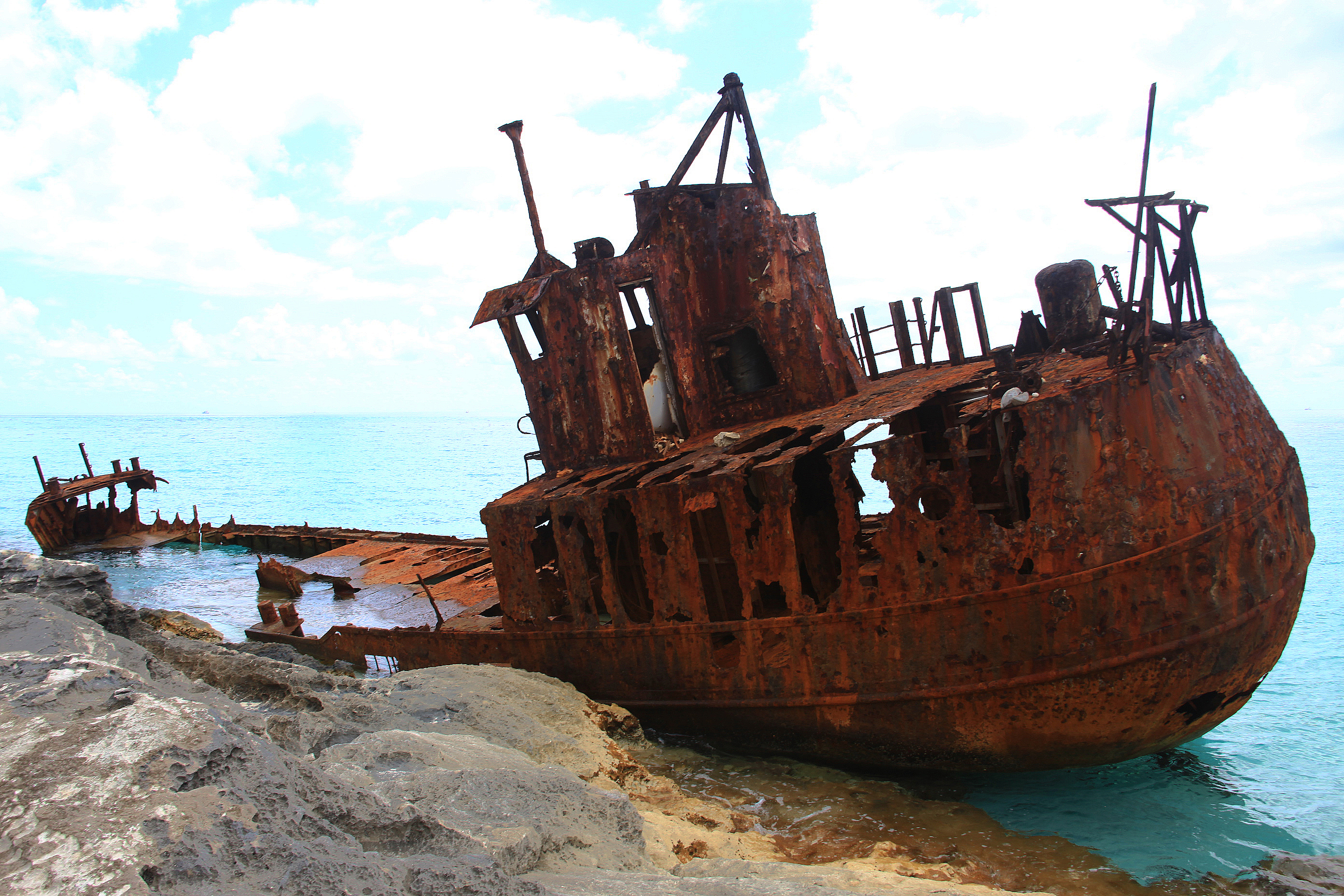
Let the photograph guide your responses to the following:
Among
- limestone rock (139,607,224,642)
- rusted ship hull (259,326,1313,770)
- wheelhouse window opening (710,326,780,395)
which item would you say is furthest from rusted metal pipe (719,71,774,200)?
limestone rock (139,607,224,642)

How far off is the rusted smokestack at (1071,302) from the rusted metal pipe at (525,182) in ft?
15.9

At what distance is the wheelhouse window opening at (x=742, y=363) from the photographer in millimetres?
7941

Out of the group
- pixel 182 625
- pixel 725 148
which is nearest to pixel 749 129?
pixel 725 148

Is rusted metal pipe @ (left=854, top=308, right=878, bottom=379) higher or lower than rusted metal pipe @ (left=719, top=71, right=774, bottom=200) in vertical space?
lower

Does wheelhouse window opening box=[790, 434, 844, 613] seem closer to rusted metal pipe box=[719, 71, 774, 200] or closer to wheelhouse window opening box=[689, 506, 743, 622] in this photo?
wheelhouse window opening box=[689, 506, 743, 622]

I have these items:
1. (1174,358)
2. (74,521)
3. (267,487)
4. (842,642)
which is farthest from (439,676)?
(267,487)

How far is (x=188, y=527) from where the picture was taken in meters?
21.7

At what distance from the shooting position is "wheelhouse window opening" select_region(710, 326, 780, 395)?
794cm

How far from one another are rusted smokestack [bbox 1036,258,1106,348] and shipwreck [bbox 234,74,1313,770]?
0.07 feet

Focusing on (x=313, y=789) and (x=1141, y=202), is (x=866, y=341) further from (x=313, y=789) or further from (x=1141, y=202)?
(x=313, y=789)

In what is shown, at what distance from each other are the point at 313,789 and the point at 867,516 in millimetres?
6459

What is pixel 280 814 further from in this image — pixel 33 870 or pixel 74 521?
pixel 74 521

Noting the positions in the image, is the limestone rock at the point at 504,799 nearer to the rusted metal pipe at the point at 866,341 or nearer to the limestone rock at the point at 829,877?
the limestone rock at the point at 829,877

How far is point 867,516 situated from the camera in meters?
8.24
